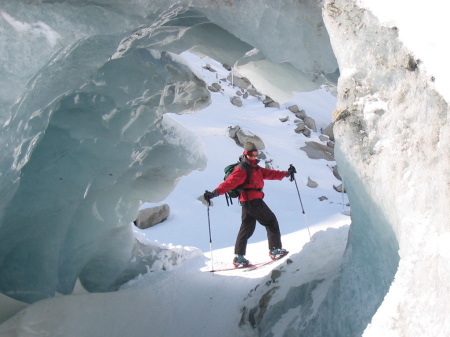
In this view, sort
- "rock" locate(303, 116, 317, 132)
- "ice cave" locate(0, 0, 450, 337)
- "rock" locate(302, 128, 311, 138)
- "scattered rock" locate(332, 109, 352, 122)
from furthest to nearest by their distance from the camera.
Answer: "rock" locate(303, 116, 317, 132)
"rock" locate(302, 128, 311, 138)
"scattered rock" locate(332, 109, 352, 122)
"ice cave" locate(0, 0, 450, 337)

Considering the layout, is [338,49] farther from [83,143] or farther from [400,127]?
[83,143]

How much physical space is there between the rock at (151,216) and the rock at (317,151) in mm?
6654

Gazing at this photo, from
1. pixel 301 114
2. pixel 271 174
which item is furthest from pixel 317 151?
pixel 271 174

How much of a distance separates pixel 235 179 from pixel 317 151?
36.9 feet

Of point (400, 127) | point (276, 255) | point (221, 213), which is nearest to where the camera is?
point (400, 127)

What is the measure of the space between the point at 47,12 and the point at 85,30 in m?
0.24

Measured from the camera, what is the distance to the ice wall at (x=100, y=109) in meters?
2.99

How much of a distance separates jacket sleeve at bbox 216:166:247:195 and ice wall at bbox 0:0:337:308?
0.46m

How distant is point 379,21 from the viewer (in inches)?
84.6

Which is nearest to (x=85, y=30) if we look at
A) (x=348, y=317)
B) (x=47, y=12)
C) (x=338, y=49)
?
(x=47, y=12)

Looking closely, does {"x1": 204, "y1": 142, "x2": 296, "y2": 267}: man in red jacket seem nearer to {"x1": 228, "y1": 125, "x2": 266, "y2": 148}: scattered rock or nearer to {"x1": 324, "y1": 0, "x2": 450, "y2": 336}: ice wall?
{"x1": 324, "y1": 0, "x2": 450, "y2": 336}: ice wall

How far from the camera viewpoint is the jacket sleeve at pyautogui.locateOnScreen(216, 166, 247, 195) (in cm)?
469

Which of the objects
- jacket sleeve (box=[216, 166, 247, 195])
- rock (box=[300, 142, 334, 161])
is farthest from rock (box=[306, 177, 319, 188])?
jacket sleeve (box=[216, 166, 247, 195])

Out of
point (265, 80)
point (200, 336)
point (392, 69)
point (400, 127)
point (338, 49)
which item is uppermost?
point (265, 80)
